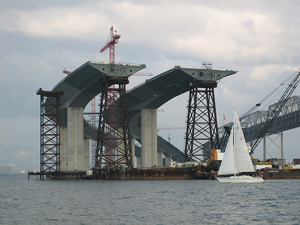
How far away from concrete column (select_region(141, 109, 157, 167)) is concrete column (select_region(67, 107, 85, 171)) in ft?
68.1

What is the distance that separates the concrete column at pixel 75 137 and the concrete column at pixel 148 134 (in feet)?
68.1

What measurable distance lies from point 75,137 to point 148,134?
2406cm

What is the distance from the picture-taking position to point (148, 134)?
518ft

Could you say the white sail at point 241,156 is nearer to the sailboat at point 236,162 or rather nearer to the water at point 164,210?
the sailboat at point 236,162

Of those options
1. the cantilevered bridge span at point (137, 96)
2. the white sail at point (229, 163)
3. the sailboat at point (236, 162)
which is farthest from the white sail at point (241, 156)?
the cantilevered bridge span at point (137, 96)

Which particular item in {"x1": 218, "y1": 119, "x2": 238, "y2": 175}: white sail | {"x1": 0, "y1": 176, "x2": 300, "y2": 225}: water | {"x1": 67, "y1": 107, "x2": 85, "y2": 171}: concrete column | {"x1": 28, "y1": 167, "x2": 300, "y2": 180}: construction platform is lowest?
{"x1": 0, "y1": 176, "x2": 300, "y2": 225}: water

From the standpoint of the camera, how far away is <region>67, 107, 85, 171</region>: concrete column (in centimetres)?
16138

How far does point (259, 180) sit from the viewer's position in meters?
93.8

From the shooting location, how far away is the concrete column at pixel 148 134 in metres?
157

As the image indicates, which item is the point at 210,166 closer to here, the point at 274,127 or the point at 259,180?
the point at 259,180

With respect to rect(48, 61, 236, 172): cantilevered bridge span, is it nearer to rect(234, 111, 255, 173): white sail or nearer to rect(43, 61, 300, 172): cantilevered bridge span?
rect(43, 61, 300, 172): cantilevered bridge span

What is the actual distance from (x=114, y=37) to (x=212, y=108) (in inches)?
1894

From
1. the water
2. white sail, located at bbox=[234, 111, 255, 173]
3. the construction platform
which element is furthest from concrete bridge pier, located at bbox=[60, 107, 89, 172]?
the water

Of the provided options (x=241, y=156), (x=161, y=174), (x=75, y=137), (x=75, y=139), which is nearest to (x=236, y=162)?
(x=241, y=156)
